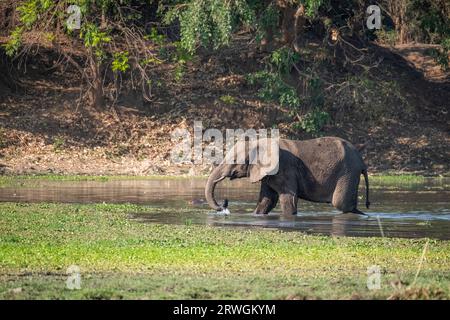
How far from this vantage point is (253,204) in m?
24.0

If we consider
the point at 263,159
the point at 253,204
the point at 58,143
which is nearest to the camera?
the point at 263,159

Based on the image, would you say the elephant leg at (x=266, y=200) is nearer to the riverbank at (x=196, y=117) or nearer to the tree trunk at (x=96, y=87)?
the riverbank at (x=196, y=117)

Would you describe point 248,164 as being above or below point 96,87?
below

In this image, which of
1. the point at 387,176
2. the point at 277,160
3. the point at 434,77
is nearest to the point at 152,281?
the point at 277,160

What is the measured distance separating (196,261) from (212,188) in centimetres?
710

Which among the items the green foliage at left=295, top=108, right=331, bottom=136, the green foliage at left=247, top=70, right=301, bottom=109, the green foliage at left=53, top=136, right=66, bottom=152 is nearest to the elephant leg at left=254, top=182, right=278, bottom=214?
the green foliage at left=53, top=136, right=66, bottom=152

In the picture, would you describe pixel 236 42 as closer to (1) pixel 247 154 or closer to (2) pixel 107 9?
(2) pixel 107 9

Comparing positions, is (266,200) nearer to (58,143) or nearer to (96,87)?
(58,143)

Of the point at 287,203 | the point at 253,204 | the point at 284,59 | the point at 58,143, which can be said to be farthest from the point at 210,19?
the point at 287,203

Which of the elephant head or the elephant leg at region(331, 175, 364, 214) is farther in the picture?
the elephant leg at region(331, 175, 364, 214)

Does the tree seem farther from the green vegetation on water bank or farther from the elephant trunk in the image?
the green vegetation on water bank

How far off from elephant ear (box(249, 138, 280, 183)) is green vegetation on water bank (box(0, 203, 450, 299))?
9.76ft

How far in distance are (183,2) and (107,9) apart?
2195 mm

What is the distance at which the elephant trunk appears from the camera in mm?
21812
